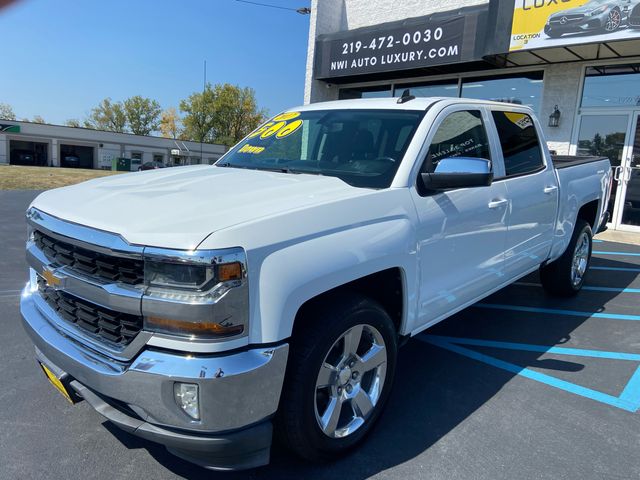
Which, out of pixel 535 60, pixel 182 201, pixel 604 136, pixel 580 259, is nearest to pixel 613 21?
pixel 535 60

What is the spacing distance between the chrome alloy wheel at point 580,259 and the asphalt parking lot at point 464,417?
789mm

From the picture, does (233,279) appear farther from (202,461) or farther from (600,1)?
(600,1)

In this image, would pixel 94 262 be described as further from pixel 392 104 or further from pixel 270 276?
pixel 392 104

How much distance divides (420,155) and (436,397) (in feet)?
5.26

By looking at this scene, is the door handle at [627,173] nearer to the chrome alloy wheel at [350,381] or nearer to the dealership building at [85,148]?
the chrome alloy wheel at [350,381]

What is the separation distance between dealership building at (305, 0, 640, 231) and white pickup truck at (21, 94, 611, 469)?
21.7 feet

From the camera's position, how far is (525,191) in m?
3.95

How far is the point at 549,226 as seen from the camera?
14.8ft

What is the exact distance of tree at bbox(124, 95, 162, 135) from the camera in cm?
8800

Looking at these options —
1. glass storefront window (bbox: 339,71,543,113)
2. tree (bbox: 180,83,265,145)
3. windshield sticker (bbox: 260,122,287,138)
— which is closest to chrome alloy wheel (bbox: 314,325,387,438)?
windshield sticker (bbox: 260,122,287,138)

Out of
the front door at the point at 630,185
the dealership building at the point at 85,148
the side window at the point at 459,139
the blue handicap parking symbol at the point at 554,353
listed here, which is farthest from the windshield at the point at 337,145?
the dealership building at the point at 85,148

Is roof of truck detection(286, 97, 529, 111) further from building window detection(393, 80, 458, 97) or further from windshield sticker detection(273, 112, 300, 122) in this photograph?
building window detection(393, 80, 458, 97)

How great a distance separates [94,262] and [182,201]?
479mm

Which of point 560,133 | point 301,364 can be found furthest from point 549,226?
point 560,133
